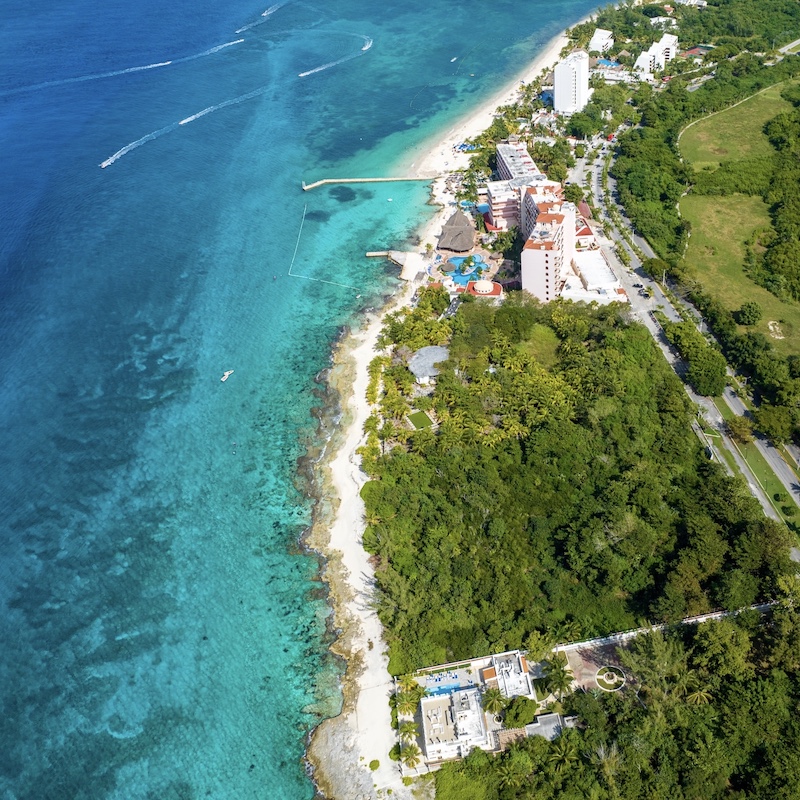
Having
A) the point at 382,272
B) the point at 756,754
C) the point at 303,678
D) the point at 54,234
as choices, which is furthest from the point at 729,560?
the point at 54,234

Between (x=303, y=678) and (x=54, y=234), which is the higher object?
(x=54, y=234)

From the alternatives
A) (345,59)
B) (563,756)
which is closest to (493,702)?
(563,756)

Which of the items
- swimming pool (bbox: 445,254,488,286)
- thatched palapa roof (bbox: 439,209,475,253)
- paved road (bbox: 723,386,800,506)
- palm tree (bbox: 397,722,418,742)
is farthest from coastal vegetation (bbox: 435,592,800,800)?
thatched palapa roof (bbox: 439,209,475,253)

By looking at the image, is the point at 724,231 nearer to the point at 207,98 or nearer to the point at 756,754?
the point at 756,754

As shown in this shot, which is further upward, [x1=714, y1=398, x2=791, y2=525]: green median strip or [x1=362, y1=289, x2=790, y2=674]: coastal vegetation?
[x1=362, y1=289, x2=790, y2=674]: coastal vegetation

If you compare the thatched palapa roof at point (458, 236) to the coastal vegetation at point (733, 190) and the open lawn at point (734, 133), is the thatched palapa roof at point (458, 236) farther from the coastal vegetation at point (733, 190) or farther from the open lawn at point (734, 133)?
the open lawn at point (734, 133)

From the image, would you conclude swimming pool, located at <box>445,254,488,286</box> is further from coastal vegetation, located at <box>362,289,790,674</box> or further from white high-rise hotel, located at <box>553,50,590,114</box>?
white high-rise hotel, located at <box>553,50,590,114</box>
